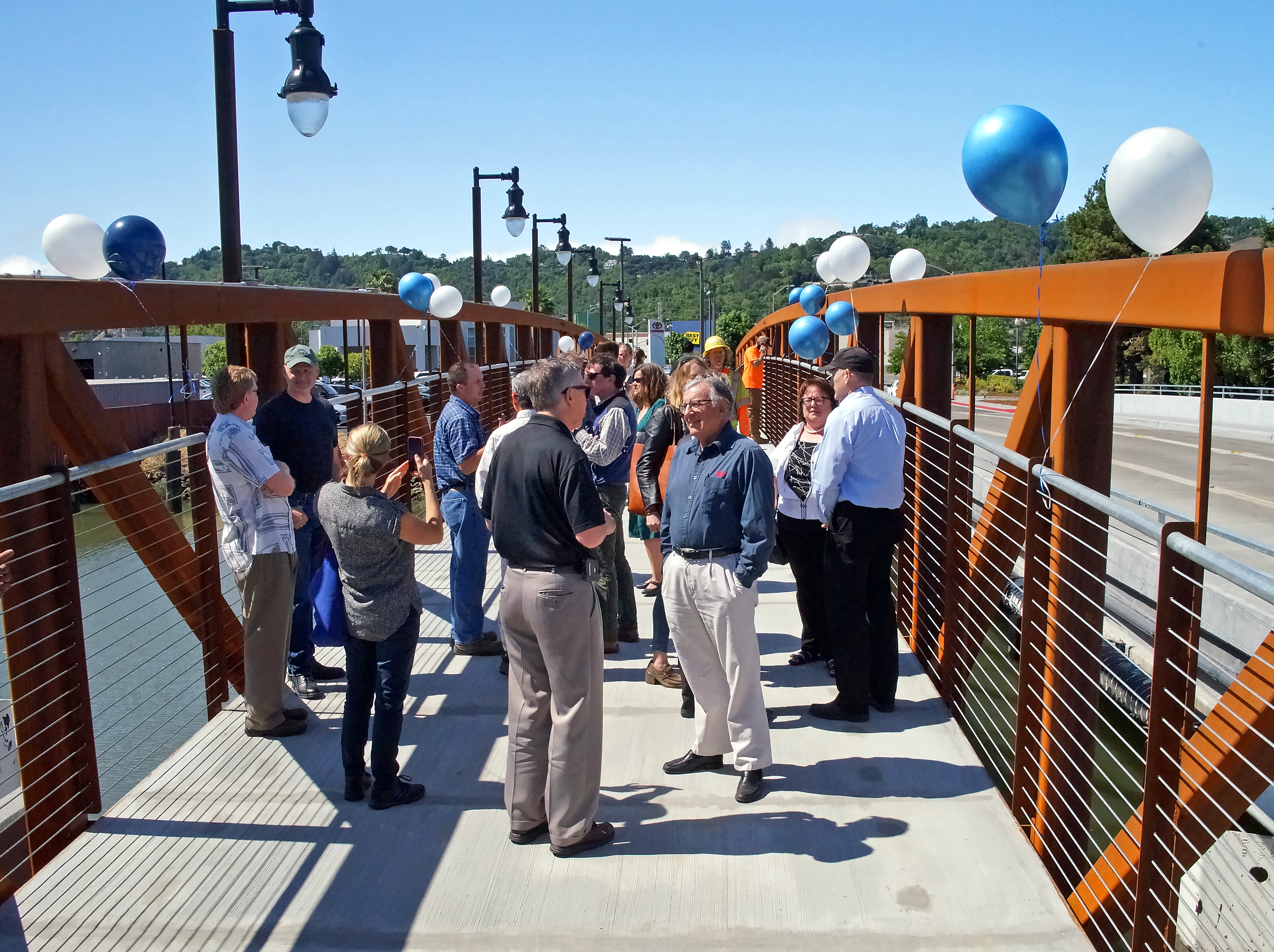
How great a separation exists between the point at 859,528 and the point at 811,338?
4.19 metres

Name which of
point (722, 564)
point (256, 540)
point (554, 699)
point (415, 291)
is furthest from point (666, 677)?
point (415, 291)

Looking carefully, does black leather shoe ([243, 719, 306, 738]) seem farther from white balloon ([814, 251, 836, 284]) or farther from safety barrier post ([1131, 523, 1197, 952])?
white balloon ([814, 251, 836, 284])

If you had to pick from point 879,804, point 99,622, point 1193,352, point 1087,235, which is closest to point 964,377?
point 1087,235

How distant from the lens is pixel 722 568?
168 inches

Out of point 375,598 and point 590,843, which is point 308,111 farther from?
point 590,843

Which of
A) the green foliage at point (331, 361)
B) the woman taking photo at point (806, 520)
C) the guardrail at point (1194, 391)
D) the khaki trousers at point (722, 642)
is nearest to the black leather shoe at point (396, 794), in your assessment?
the khaki trousers at point (722, 642)

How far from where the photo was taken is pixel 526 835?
3945mm

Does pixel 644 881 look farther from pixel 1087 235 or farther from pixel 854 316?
pixel 1087 235

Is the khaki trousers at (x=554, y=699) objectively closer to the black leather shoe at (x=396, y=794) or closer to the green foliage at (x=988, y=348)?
the black leather shoe at (x=396, y=794)

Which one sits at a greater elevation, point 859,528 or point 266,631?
point 859,528

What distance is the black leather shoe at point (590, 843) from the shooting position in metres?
3.85

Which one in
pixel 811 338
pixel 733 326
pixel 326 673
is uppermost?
pixel 733 326

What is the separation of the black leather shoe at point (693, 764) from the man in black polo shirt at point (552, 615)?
0.64 m

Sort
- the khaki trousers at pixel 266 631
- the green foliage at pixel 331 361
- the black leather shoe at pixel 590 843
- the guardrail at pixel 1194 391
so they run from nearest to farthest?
the black leather shoe at pixel 590 843
the khaki trousers at pixel 266 631
the guardrail at pixel 1194 391
the green foliage at pixel 331 361
